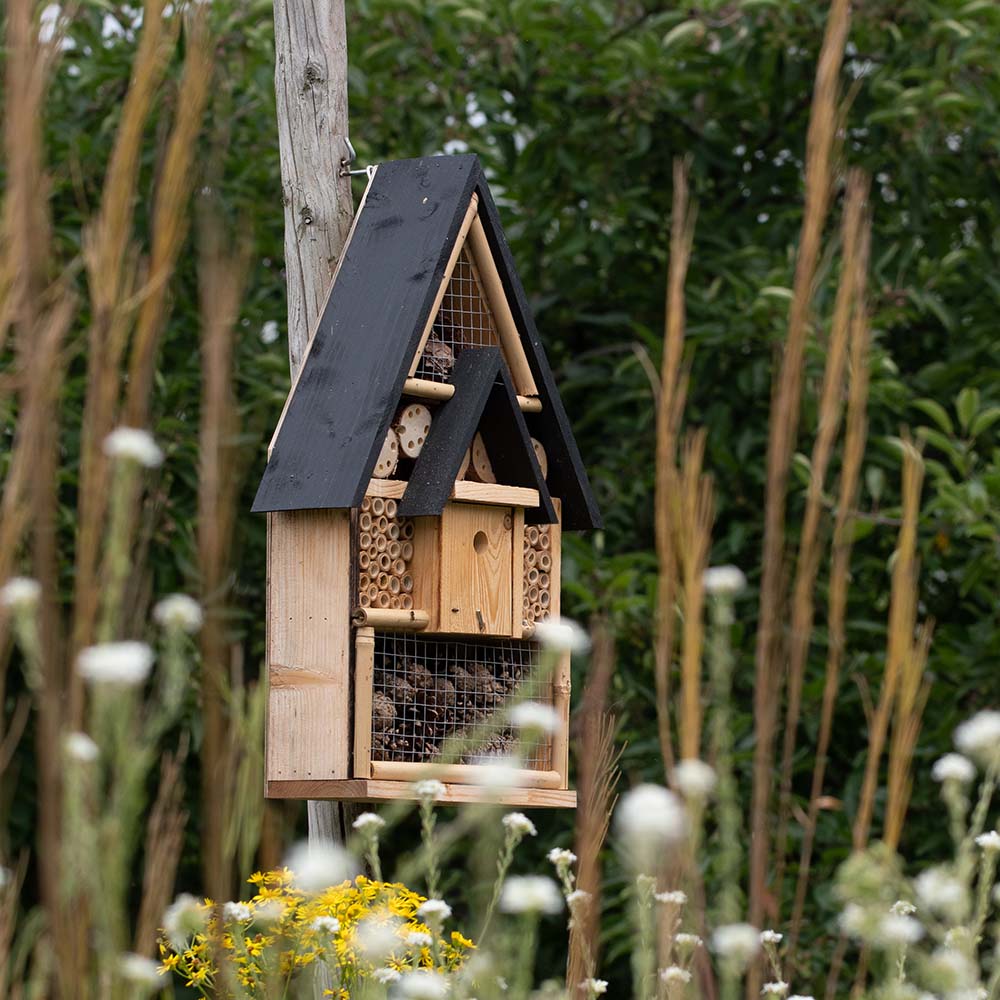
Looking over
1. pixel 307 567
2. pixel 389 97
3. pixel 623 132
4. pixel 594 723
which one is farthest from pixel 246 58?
pixel 594 723

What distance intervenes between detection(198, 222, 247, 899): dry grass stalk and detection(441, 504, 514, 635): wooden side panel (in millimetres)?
1788

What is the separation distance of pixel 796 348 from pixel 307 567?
175cm

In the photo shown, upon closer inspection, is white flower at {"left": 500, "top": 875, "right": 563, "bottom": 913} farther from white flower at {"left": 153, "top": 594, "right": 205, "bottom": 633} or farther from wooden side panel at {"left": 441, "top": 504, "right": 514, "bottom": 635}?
wooden side panel at {"left": 441, "top": 504, "right": 514, "bottom": 635}

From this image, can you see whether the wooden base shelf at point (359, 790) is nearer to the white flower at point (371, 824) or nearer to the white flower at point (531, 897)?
the white flower at point (371, 824)

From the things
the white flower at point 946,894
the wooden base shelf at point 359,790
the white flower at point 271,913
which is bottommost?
the white flower at point 271,913

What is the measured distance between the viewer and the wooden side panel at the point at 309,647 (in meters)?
2.87

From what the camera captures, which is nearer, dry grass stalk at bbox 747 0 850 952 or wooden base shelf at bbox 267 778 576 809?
dry grass stalk at bbox 747 0 850 952

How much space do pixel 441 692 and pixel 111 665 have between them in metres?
2.03

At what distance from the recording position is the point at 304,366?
3.10 meters

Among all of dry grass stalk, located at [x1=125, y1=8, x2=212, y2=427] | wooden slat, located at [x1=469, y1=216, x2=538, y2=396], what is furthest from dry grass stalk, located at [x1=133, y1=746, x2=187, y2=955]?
wooden slat, located at [x1=469, y1=216, x2=538, y2=396]

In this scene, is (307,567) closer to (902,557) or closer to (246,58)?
(902,557)

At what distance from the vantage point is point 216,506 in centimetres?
112

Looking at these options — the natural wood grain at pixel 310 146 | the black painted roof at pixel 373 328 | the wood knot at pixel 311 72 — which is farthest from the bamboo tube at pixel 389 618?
the wood knot at pixel 311 72

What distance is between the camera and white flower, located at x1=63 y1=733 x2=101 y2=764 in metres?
1.13
